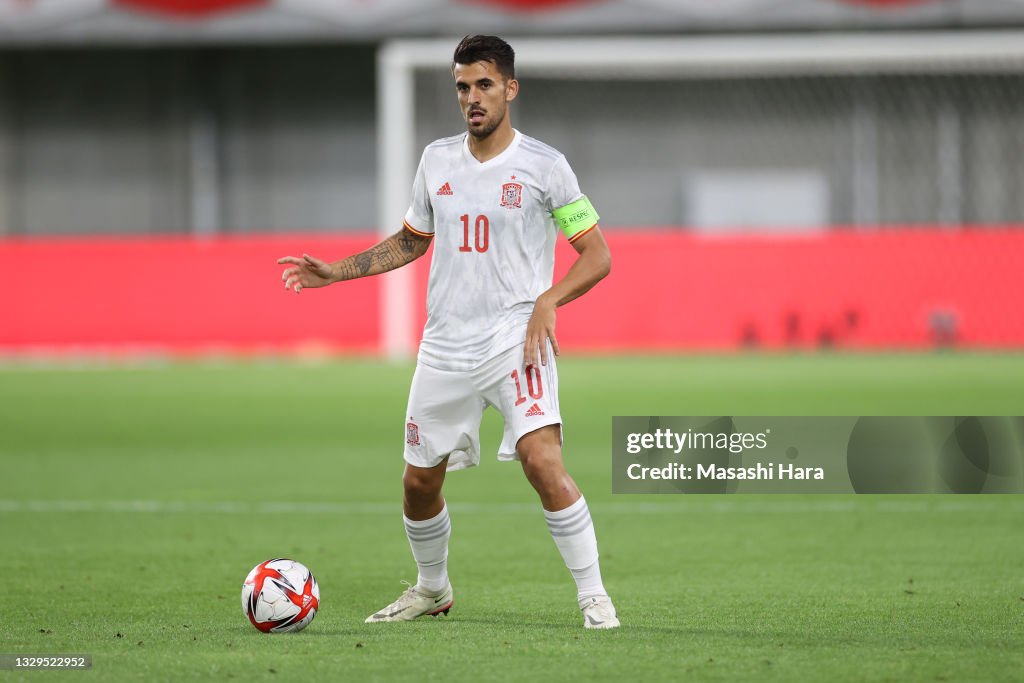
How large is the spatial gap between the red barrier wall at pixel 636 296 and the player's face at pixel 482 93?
53.5 ft

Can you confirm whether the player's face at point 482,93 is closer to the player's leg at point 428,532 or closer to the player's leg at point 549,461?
the player's leg at point 549,461

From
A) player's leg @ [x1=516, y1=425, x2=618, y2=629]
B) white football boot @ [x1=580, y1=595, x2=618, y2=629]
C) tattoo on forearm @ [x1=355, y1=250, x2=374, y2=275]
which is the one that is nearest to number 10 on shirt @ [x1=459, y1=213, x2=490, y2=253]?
tattoo on forearm @ [x1=355, y1=250, x2=374, y2=275]

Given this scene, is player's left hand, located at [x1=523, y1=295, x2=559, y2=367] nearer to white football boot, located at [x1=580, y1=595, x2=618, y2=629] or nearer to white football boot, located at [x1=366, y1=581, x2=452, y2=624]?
white football boot, located at [x1=580, y1=595, x2=618, y2=629]

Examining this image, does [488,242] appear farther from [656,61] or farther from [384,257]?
[656,61]

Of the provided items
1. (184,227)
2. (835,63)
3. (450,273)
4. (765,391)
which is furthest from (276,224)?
(450,273)

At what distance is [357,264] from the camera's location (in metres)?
5.62

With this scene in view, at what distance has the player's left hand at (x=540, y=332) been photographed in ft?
16.9

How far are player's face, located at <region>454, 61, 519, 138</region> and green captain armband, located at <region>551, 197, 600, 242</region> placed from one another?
380 mm

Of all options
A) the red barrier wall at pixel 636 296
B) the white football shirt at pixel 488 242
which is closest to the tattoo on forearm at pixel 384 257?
the white football shirt at pixel 488 242

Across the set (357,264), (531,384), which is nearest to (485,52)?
(357,264)

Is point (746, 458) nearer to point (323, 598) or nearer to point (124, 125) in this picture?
point (323, 598)

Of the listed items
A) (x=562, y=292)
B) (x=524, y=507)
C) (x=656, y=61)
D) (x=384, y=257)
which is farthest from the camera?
(x=656, y=61)

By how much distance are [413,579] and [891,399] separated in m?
9.26

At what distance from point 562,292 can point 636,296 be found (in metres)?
17.7
